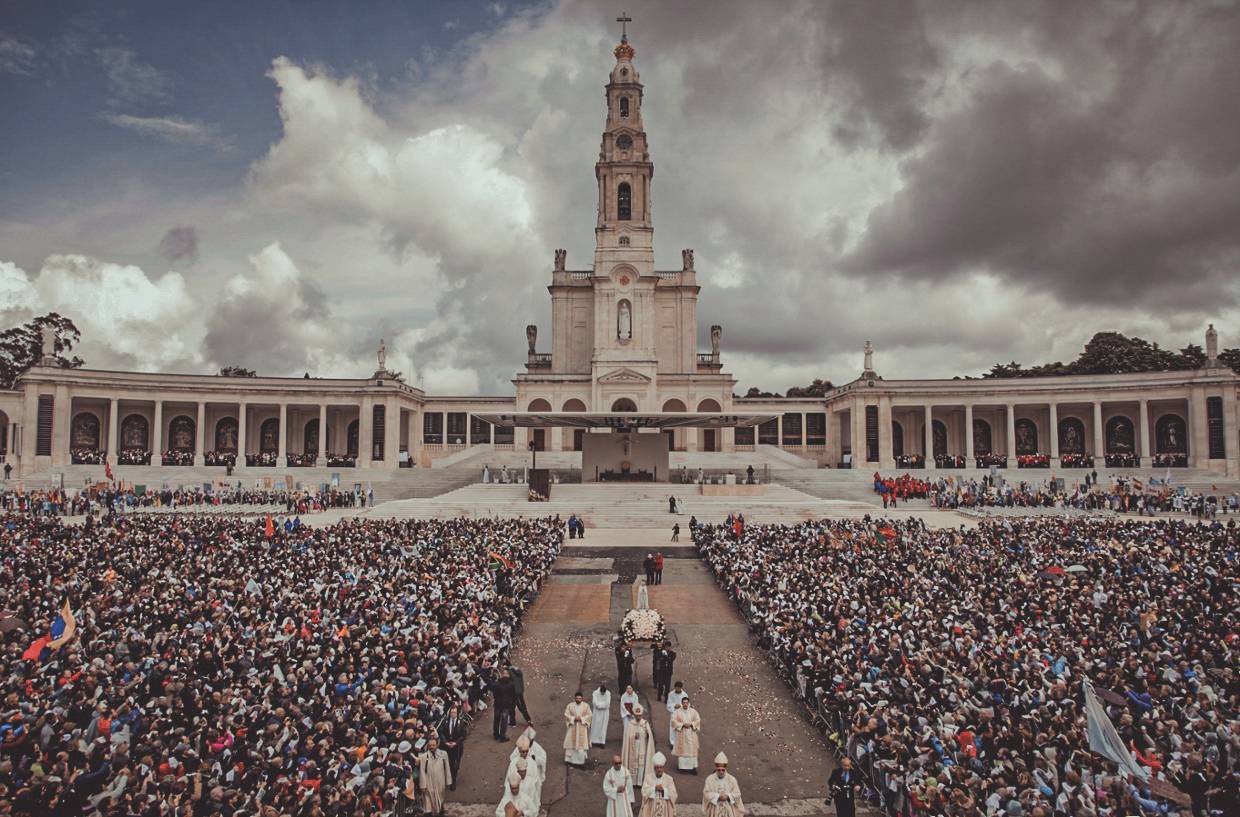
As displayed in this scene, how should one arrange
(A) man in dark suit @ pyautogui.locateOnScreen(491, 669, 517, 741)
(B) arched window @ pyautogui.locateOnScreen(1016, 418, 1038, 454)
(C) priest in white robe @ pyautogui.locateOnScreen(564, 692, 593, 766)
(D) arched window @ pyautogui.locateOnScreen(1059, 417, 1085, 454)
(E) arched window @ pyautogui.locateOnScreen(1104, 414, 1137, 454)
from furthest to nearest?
Result: (B) arched window @ pyautogui.locateOnScreen(1016, 418, 1038, 454)
(D) arched window @ pyautogui.locateOnScreen(1059, 417, 1085, 454)
(E) arched window @ pyautogui.locateOnScreen(1104, 414, 1137, 454)
(A) man in dark suit @ pyautogui.locateOnScreen(491, 669, 517, 741)
(C) priest in white robe @ pyautogui.locateOnScreen(564, 692, 593, 766)

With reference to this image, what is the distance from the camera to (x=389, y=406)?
5597cm

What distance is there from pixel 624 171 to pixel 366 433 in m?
31.4

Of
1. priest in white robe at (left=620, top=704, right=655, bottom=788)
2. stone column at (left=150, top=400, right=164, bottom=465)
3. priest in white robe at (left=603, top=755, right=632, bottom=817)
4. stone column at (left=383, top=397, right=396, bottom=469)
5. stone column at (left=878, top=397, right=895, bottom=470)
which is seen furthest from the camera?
stone column at (left=383, top=397, right=396, bottom=469)

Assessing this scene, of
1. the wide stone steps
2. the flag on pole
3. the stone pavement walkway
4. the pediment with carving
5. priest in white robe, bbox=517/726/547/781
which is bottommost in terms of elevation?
→ the stone pavement walkway

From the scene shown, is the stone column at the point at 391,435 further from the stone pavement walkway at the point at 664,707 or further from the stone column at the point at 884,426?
the stone pavement walkway at the point at 664,707

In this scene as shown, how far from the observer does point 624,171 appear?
65188mm

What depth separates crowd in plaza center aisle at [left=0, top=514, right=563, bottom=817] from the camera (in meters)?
8.17

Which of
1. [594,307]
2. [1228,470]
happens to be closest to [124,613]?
[594,307]

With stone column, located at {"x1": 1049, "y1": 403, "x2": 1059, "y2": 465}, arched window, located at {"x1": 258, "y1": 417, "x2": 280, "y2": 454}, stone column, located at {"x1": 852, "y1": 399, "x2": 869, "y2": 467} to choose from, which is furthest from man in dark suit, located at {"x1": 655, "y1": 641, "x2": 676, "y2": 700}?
arched window, located at {"x1": 258, "y1": 417, "x2": 280, "y2": 454}

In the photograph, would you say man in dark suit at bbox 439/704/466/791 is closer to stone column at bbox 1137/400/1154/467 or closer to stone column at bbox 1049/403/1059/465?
stone column at bbox 1049/403/1059/465

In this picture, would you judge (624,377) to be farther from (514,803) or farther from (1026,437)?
(514,803)

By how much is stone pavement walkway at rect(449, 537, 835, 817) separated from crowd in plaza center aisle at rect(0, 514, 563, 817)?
67 centimetres

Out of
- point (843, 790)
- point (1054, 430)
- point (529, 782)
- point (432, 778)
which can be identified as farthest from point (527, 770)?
point (1054, 430)

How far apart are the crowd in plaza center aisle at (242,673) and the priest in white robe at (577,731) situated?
1.55 meters
